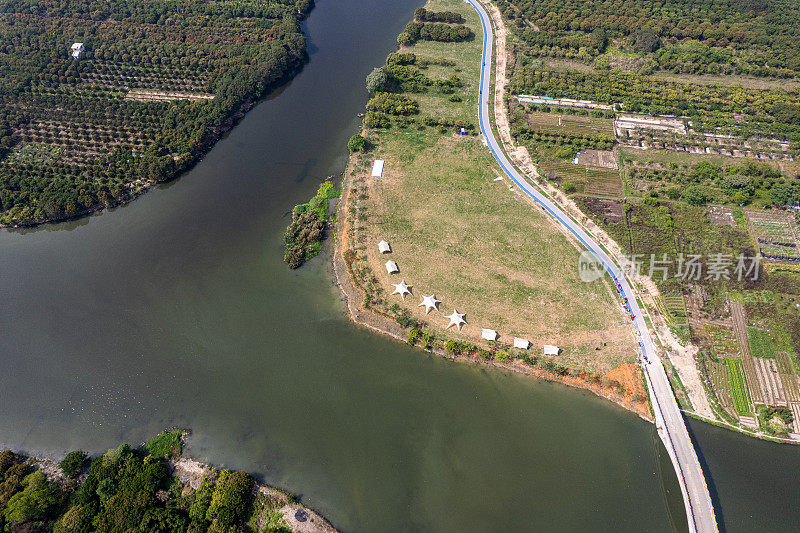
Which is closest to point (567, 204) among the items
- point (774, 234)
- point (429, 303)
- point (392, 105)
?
point (429, 303)

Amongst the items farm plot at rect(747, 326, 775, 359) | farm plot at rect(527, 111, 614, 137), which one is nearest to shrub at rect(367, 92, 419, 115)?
farm plot at rect(527, 111, 614, 137)

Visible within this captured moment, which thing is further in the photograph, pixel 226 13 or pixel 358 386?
pixel 226 13

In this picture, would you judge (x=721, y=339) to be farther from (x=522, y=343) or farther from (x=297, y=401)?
(x=297, y=401)

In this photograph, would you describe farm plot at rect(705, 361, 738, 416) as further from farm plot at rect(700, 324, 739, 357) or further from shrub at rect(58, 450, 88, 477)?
shrub at rect(58, 450, 88, 477)

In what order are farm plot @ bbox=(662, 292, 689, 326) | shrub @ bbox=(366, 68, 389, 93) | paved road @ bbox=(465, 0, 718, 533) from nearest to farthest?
paved road @ bbox=(465, 0, 718, 533) → farm plot @ bbox=(662, 292, 689, 326) → shrub @ bbox=(366, 68, 389, 93)

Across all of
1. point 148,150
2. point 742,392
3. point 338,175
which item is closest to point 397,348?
point 338,175

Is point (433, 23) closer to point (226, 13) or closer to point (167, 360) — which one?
point (226, 13)
